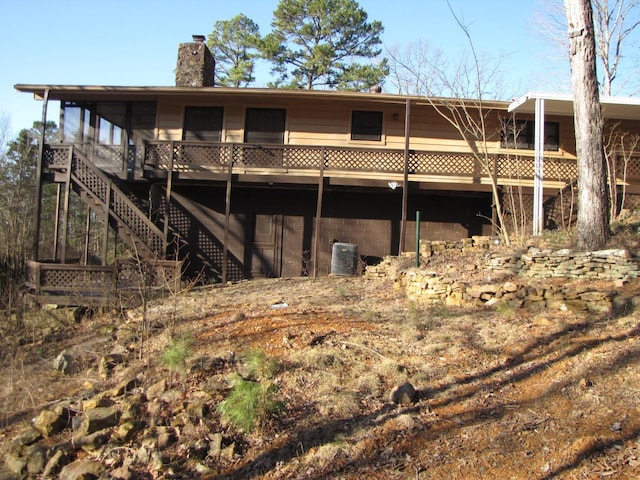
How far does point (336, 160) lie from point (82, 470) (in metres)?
11.0

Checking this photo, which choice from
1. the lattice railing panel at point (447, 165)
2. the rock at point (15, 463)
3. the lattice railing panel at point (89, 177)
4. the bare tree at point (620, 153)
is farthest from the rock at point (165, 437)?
the bare tree at point (620, 153)

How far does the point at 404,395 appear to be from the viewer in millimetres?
4914

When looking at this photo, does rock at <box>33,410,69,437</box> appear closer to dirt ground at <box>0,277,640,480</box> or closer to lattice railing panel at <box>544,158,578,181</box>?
dirt ground at <box>0,277,640,480</box>

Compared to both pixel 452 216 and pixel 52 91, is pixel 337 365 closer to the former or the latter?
pixel 452 216

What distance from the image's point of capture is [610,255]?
8.32 meters

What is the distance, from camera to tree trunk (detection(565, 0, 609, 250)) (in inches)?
345

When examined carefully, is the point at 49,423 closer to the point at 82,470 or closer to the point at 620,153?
the point at 82,470

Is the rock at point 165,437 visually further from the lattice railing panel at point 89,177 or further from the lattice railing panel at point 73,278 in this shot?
the lattice railing panel at point 89,177

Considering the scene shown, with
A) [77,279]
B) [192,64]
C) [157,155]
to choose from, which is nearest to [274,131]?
[157,155]

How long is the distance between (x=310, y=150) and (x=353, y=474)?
11199 mm

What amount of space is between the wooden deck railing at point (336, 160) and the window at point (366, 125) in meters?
1.20

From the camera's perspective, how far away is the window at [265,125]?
1534 centimetres

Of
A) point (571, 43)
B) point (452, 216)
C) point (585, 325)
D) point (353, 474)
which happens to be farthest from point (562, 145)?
point (353, 474)

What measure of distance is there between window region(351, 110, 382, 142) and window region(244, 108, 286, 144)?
83.3 inches
